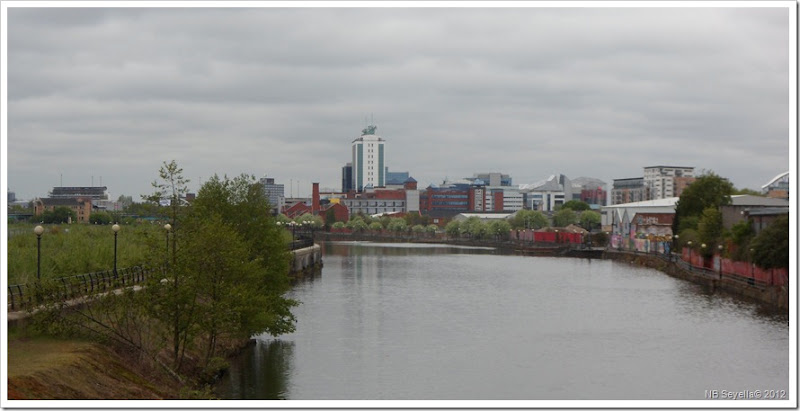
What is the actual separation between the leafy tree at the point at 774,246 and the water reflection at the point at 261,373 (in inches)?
816

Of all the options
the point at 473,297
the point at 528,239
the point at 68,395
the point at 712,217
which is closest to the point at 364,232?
the point at 528,239

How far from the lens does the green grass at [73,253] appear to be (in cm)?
2259

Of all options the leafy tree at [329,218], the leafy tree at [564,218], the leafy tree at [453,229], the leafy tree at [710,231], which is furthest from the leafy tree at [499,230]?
the leafy tree at [710,231]

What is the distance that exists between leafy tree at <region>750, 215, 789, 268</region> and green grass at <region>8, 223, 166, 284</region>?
24.4 metres

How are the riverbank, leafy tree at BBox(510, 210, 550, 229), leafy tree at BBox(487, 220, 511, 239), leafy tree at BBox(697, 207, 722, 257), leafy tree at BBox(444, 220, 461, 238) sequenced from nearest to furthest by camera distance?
the riverbank → leafy tree at BBox(697, 207, 722, 257) → leafy tree at BBox(487, 220, 511, 239) → leafy tree at BBox(510, 210, 550, 229) → leafy tree at BBox(444, 220, 461, 238)

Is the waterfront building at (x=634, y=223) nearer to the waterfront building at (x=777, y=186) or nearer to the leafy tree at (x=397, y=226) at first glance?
the waterfront building at (x=777, y=186)

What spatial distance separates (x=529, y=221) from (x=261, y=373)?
11494cm

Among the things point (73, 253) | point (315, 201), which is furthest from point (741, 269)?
point (315, 201)

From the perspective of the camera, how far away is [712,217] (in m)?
59.0

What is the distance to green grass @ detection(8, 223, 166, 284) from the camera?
2259 cm

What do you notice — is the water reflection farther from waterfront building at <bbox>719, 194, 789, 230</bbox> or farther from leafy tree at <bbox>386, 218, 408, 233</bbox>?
leafy tree at <bbox>386, 218, 408, 233</bbox>

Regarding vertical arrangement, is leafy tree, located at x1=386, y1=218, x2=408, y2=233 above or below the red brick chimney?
below

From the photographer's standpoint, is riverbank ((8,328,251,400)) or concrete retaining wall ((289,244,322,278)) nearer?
riverbank ((8,328,251,400))

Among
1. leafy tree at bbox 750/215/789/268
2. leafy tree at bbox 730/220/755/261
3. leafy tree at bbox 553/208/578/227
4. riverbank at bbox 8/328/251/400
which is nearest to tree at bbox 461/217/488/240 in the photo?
leafy tree at bbox 553/208/578/227
